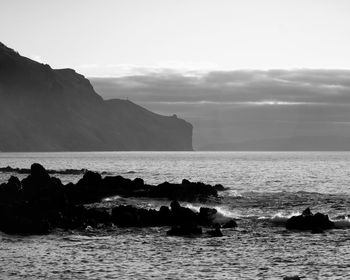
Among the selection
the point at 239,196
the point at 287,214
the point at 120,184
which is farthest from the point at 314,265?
A: the point at 120,184

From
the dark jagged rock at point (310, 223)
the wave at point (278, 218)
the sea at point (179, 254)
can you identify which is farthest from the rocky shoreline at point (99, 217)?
the wave at point (278, 218)

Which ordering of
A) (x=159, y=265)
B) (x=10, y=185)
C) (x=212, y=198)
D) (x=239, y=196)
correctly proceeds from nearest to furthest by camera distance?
(x=159, y=265) < (x=10, y=185) < (x=212, y=198) < (x=239, y=196)

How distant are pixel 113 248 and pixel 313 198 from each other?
37.9 metres

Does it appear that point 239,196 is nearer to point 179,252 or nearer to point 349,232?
Result: point 349,232

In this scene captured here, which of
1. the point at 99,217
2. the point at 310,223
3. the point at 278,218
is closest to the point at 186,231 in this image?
the point at 99,217

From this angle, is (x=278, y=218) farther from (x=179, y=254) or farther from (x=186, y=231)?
(x=179, y=254)

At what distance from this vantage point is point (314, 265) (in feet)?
92.0

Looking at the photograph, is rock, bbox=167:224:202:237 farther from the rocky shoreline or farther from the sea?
the sea

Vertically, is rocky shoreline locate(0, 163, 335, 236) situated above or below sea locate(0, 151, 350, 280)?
above

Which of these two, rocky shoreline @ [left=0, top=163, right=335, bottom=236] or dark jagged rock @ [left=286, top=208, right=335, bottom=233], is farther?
dark jagged rock @ [left=286, top=208, right=335, bottom=233]

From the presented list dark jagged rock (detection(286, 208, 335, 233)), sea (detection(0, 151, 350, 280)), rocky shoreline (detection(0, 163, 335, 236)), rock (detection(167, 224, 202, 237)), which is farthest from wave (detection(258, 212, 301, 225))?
rock (detection(167, 224, 202, 237))

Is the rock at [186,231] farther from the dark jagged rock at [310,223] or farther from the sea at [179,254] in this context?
the dark jagged rock at [310,223]

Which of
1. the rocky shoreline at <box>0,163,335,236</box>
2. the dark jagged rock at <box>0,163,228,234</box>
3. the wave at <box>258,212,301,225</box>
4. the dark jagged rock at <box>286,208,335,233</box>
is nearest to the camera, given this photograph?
the rocky shoreline at <box>0,163,335,236</box>

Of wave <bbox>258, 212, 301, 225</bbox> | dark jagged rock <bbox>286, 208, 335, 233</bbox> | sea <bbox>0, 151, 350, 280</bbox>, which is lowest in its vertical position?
sea <bbox>0, 151, 350, 280</bbox>
